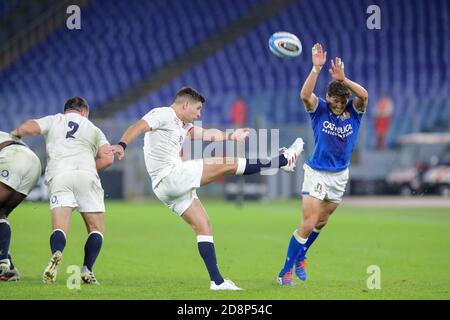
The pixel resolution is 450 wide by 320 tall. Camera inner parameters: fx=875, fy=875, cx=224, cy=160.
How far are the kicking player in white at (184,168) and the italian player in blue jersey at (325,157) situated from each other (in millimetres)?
908

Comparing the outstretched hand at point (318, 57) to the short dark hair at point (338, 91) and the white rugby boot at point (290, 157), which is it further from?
the white rugby boot at point (290, 157)

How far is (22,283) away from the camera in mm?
9359

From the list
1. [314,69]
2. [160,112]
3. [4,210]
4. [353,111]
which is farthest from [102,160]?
[353,111]

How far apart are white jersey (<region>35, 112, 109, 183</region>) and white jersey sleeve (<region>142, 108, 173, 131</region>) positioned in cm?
112

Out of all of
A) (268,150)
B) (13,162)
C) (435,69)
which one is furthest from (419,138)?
(13,162)

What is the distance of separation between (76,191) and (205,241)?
1.64m

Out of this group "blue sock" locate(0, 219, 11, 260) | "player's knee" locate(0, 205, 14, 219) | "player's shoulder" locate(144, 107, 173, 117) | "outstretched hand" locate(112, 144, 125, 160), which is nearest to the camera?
"outstretched hand" locate(112, 144, 125, 160)

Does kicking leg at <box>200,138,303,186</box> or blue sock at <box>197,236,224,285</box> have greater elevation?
kicking leg at <box>200,138,303,186</box>

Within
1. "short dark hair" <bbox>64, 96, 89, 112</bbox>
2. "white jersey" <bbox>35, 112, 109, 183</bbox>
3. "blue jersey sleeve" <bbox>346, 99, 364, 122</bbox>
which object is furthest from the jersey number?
"blue jersey sleeve" <bbox>346, 99, 364, 122</bbox>

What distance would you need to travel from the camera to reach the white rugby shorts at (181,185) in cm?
885

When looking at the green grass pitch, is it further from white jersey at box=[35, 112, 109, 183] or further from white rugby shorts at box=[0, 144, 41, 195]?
white jersey at box=[35, 112, 109, 183]

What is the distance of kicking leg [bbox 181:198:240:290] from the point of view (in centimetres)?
881

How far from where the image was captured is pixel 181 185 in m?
8.85

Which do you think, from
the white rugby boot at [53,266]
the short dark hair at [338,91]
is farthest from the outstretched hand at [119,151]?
the short dark hair at [338,91]
